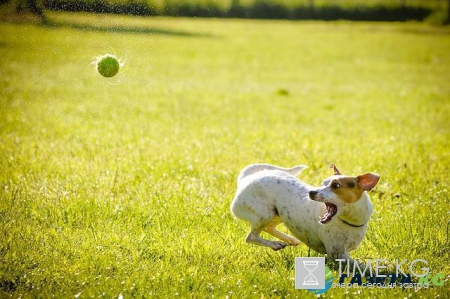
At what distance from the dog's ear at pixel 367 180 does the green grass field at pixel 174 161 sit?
27.8 inches

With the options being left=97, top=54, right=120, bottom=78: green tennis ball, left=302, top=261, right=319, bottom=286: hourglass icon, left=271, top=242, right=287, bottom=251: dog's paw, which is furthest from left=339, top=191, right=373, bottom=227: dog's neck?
left=97, top=54, right=120, bottom=78: green tennis ball

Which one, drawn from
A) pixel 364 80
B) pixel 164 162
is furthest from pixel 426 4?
pixel 164 162

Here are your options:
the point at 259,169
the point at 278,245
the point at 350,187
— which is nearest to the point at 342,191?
the point at 350,187

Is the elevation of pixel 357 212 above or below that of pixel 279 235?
above

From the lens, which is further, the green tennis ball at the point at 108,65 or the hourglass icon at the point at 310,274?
the green tennis ball at the point at 108,65

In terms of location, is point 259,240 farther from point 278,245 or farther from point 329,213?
point 329,213

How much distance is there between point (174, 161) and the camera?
721 centimetres

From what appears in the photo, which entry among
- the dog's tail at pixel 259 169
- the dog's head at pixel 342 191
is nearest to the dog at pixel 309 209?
the dog's head at pixel 342 191

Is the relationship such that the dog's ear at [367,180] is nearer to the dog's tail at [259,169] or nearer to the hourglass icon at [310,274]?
the hourglass icon at [310,274]

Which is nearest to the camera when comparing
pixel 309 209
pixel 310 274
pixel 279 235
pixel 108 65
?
pixel 310 274

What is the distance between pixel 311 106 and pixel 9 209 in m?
Result: 8.15

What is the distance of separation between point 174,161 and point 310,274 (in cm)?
331

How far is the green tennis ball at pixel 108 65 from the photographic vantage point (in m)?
6.57

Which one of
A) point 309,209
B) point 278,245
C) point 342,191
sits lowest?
point 278,245
